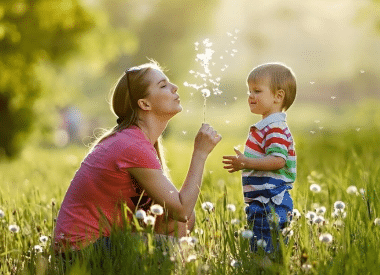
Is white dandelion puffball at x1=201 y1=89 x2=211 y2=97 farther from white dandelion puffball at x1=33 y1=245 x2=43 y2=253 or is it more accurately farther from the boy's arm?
white dandelion puffball at x1=33 y1=245 x2=43 y2=253

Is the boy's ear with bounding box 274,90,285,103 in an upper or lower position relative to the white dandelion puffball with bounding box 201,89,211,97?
lower

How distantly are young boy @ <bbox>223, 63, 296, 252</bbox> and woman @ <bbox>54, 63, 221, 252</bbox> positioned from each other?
25 centimetres

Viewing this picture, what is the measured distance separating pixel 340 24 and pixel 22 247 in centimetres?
5268

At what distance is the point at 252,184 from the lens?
3330 millimetres

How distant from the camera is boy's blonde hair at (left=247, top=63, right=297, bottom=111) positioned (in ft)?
10.9

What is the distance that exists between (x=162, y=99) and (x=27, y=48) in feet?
30.7

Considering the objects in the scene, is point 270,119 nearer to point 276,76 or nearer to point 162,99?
point 276,76

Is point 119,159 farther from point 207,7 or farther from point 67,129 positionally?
point 67,129

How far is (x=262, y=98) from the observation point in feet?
10.9

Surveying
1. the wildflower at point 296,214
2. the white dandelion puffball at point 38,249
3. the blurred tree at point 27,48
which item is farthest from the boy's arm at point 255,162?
the blurred tree at point 27,48

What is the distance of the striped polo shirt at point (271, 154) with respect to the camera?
128 inches

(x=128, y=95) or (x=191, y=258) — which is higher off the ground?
(x=128, y=95)

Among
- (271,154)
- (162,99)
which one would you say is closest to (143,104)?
(162,99)

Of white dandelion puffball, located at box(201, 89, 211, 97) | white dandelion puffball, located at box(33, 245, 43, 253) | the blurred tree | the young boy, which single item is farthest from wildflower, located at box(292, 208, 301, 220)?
Answer: the blurred tree
